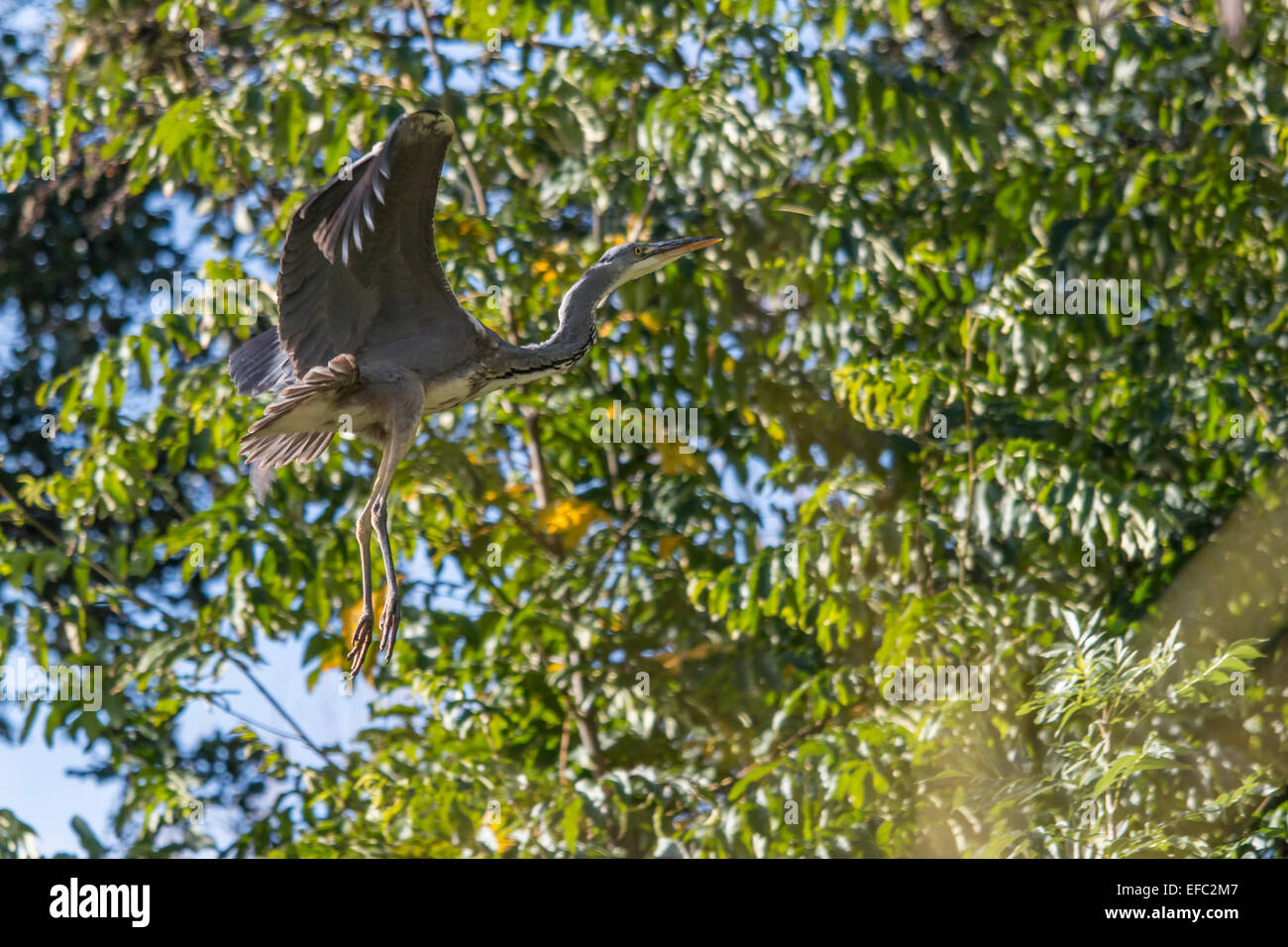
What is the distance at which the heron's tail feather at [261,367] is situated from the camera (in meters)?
4.26

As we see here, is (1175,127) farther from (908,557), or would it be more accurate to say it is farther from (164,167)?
(164,167)

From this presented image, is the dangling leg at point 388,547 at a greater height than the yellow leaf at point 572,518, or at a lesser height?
lesser

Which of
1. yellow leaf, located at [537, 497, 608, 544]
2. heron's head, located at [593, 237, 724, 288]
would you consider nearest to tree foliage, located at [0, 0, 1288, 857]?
yellow leaf, located at [537, 497, 608, 544]

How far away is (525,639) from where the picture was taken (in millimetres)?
6852

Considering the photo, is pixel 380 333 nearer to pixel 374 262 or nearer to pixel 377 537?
pixel 374 262

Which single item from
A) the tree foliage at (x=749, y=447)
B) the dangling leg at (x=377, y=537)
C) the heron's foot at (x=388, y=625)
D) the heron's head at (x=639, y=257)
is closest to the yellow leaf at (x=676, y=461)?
the tree foliage at (x=749, y=447)

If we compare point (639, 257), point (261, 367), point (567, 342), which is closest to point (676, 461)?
point (639, 257)

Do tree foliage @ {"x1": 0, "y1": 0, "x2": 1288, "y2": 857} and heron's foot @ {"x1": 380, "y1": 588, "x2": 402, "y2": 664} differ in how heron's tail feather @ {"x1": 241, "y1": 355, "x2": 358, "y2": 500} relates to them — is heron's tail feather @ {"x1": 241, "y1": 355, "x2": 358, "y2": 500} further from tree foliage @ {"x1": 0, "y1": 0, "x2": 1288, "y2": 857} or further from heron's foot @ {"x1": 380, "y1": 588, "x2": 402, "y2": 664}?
tree foliage @ {"x1": 0, "y1": 0, "x2": 1288, "y2": 857}

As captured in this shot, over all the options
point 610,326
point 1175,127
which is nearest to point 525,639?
point 610,326

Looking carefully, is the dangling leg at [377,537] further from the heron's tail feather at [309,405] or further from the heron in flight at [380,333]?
the heron's tail feather at [309,405]

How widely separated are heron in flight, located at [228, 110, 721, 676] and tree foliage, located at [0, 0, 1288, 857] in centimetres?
235

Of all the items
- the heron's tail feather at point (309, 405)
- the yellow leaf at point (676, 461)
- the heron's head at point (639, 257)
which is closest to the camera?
the heron's tail feather at point (309, 405)

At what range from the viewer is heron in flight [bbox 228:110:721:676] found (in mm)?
3766

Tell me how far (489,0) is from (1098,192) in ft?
8.75
